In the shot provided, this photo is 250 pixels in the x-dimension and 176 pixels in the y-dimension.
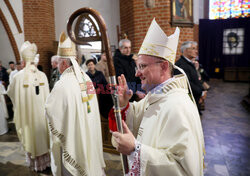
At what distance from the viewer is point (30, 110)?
3.61 metres

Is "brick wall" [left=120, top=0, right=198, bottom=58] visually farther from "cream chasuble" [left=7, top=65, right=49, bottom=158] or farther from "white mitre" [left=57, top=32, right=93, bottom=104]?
"white mitre" [left=57, top=32, right=93, bottom=104]

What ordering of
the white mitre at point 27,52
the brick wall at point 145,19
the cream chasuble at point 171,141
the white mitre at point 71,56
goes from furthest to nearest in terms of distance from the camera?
the brick wall at point 145,19
the white mitre at point 27,52
the white mitre at point 71,56
the cream chasuble at point 171,141

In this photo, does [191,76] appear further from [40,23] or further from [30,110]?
[40,23]

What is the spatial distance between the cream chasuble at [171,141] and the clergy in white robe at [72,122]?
127 centimetres

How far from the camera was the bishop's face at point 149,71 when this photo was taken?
1328 millimetres

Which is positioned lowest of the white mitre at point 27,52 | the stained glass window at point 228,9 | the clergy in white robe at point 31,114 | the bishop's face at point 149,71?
the clergy in white robe at point 31,114

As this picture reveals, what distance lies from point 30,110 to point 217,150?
11.8 feet

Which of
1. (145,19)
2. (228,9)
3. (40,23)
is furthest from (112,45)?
(228,9)

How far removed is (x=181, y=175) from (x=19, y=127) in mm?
3415

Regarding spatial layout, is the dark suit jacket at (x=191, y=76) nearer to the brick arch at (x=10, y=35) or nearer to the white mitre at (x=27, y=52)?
the white mitre at (x=27, y=52)

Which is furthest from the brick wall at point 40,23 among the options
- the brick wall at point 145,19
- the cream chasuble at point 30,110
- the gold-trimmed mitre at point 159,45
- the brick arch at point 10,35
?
the gold-trimmed mitre at point 159,45

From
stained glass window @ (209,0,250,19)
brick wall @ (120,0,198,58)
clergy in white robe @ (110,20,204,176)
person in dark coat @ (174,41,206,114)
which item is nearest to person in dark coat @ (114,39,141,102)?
person in dark coat @ (174,41,206,114)

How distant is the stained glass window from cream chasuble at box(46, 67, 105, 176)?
15.5 meters

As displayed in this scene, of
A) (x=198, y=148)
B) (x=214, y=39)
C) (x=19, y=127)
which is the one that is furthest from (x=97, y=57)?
(x=214, y=39)
